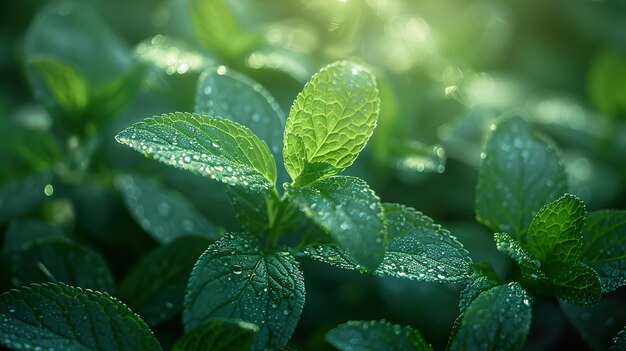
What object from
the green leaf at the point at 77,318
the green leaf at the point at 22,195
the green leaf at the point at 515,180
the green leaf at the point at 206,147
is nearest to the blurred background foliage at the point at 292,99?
the green leaf at the point at 22,195

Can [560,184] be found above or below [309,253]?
above

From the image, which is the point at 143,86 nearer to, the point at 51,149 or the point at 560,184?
the point at 51,149

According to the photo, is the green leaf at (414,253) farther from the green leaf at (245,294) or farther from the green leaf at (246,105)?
the green leaf at (246,105)

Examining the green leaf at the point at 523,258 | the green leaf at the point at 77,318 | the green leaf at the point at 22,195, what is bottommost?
the green leaf at the point at 77,318

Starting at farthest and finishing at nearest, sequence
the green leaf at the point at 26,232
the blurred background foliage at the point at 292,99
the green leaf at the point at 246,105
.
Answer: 1. the blurred background foliage at the point at 292,99
2. the green leaf at the point at 26,232
3. the green leaf at the point at 246,105

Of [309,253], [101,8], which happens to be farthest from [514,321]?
[101,8]

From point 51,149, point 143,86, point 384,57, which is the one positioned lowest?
point 51,149
